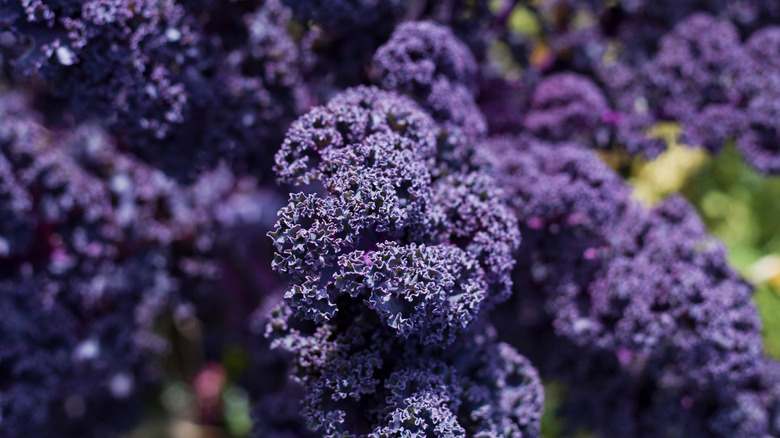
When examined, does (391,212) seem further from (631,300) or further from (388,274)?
(631,300)

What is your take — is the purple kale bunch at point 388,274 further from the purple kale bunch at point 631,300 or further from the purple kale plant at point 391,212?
the purple kale bunch at point 631,300

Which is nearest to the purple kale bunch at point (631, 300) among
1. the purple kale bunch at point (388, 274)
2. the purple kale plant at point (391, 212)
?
the purple kale plant at point (391, 212)

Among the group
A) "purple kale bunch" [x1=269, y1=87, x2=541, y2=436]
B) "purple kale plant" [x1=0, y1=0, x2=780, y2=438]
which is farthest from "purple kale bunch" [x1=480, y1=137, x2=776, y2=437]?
"purple kale bunch" [x1=269, y1=87, x2=541, y2=436]

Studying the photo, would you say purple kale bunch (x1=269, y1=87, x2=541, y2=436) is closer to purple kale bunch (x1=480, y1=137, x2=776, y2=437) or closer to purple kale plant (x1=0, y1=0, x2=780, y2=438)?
purple kale plant (x1=0, y1=0, x2=780, y2=438)

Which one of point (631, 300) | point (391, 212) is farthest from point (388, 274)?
point (631, 300)

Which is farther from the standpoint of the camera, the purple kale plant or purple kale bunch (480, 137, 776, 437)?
purple kale bunch (480, 137, 776, 437)

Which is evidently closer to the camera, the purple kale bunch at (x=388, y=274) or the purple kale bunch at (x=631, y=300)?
the purple kale bunch at (x=388, y=274)

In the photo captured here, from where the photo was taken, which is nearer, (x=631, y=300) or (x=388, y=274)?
(x=388, y=274)

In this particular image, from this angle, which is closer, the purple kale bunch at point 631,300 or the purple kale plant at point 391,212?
the purple kale plant at point 391,212
